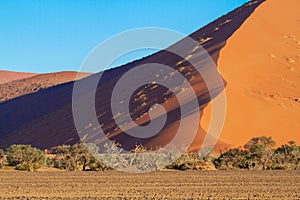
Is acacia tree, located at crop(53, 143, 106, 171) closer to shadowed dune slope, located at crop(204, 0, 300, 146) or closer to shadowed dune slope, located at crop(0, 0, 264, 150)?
shadowed dune slope, located at crop(0, 0, 264, 150)

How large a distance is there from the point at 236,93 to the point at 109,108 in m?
16.3

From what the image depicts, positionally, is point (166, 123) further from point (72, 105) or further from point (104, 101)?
point (72, 105)

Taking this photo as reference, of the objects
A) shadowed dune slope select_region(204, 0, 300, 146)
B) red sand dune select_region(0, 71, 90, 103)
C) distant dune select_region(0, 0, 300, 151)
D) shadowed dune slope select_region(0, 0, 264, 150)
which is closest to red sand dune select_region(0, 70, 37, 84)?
red sand dune select_region(0, 71, 90, 103)

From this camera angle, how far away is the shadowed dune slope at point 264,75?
42.1 metres

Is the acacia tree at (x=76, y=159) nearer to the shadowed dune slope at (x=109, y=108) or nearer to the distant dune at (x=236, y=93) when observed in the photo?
the shadowed dune slope at (x=109, y=108)

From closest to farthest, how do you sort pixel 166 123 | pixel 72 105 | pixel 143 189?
pixel 143 189, pixel 166 123, pixel 72 105

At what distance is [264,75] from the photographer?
2046 inches

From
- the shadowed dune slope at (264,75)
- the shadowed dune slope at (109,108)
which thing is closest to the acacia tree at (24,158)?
the shadowed dune slope at (109,108)

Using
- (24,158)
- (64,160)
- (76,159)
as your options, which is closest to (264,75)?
(76,159)

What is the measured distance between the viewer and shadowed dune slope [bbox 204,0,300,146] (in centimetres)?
4206

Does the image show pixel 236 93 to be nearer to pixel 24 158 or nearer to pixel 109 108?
pixel 109 108

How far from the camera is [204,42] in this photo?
6619 cm

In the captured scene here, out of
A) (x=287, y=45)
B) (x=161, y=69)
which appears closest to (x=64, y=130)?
(x=161, y=69)

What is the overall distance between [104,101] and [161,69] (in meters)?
7.17
